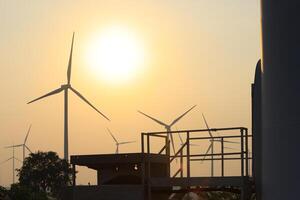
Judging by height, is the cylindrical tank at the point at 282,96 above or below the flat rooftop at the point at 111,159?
above

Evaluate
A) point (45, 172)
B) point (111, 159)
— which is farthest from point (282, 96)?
point (45, 172)

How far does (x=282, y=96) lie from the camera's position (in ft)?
41.1

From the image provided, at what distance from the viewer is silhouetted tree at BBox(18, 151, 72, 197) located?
271 ft

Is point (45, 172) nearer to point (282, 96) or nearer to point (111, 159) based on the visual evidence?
point (111, 159)

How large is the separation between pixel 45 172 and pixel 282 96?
75.3m

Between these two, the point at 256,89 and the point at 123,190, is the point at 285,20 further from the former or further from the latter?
the point at 123,190

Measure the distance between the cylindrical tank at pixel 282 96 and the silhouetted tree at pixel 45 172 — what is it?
6927cm

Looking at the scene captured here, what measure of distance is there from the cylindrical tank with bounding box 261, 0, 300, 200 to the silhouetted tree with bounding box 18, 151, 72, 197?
69274 mm

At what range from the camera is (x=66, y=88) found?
204 ft

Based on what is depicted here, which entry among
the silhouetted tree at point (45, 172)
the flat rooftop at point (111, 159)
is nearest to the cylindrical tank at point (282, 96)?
the flat rooftop at point (111, 159)

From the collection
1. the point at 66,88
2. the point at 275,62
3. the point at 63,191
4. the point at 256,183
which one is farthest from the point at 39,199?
the point at 275,62

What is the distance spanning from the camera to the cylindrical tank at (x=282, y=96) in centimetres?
1213

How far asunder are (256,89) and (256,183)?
8.06 feet

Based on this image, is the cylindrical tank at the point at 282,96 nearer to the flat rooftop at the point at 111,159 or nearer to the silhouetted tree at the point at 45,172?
the flat rooftop at the point at 111,159
